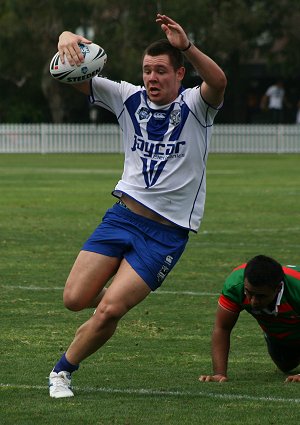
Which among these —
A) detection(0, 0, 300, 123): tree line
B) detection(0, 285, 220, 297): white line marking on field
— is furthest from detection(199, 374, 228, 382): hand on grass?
detection(0, 0, 300, 123): tree line

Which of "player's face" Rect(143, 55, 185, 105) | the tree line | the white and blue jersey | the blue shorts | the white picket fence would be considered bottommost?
the white picket fence

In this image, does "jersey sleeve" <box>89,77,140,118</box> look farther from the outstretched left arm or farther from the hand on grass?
the hand on grass

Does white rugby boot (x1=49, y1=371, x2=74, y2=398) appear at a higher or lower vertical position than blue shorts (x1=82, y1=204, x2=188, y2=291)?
lower

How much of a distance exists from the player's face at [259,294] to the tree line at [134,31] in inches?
1500

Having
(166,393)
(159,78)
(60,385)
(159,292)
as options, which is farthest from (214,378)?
(159,292)

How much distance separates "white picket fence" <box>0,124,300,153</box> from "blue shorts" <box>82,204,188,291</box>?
38303 mm

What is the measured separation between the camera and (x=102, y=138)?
154 feet

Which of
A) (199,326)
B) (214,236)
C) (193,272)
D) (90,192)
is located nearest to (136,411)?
(199,326)

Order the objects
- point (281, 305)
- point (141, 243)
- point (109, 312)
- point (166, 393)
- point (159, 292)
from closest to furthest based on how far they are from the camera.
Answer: point (109, 312) < point (166, 393) < point (141, 243) < point (281, 305) < point (159, 292)

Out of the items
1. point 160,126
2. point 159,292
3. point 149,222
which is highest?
point 160,126

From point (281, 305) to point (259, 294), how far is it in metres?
0.31

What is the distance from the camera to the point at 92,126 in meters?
47.3

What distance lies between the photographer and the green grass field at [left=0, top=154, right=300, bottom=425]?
24.0 ft

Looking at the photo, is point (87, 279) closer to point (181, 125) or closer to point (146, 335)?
point (181, 125)
